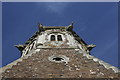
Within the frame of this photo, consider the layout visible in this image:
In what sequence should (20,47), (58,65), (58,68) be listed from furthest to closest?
(20,47) → (58,65) → (58,68)

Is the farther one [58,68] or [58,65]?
[58,65]

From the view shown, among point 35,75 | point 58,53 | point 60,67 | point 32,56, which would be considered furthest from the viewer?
point 58,53

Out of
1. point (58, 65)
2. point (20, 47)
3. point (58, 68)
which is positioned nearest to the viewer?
point (58, 68)

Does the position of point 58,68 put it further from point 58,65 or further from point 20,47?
point 20,47

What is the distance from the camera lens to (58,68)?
50.6ft

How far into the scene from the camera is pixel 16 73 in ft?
46.9

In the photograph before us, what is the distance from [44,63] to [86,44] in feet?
42.4

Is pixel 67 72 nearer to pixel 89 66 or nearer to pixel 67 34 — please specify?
pixel 89 66

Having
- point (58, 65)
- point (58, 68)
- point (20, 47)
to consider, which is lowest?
point (58, 68)

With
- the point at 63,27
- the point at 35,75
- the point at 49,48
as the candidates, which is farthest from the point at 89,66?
the point at 63,27

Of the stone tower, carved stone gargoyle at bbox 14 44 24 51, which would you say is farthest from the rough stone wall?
carved stone gargoyle at bbox 14 44 24 51

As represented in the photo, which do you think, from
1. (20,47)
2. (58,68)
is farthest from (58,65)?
(20,47)

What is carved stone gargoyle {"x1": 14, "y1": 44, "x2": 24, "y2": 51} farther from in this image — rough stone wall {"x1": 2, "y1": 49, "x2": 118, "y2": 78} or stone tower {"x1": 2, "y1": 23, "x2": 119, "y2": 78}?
rough stone wall {"x1": 2, "y1": 49, "x2": 118, "y2": 78}

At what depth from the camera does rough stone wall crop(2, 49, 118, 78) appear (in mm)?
14154
